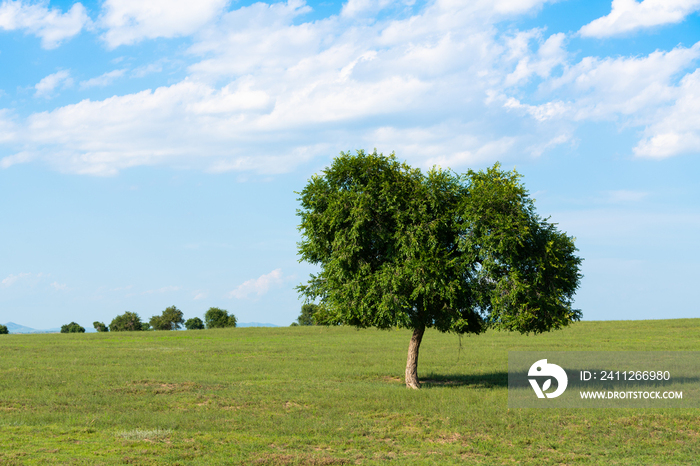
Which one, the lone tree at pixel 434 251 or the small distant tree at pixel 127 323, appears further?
the small distant tree at pixel 127 323

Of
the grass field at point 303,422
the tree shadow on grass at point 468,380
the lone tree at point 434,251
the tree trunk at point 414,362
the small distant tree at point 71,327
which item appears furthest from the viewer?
the small distant tree at point 71,327

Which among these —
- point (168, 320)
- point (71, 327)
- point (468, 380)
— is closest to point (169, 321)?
point (168, 320)

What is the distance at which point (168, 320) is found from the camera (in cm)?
14925

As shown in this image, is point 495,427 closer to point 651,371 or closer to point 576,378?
point 576,378

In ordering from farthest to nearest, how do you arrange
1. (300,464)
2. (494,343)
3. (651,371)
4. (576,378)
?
(494,343), (651,371), (576,378), (300,464)

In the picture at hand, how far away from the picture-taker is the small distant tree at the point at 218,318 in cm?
14838

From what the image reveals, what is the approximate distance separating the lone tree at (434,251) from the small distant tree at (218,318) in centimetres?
12272

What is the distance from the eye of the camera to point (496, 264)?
1091 inches

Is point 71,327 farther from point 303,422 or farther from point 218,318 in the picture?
point 303,422

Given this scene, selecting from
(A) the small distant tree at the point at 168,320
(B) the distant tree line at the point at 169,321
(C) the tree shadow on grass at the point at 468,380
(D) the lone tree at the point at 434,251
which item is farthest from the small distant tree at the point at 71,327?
(D) the lone tree at the point at 434,251

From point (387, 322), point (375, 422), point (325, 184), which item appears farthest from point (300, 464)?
point (325, 184)

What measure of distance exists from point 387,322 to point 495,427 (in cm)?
950

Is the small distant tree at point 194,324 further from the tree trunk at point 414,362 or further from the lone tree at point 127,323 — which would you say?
the tree trunk at point 414,362

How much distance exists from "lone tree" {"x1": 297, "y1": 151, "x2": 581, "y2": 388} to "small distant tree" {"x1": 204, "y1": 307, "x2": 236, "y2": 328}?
123 m
